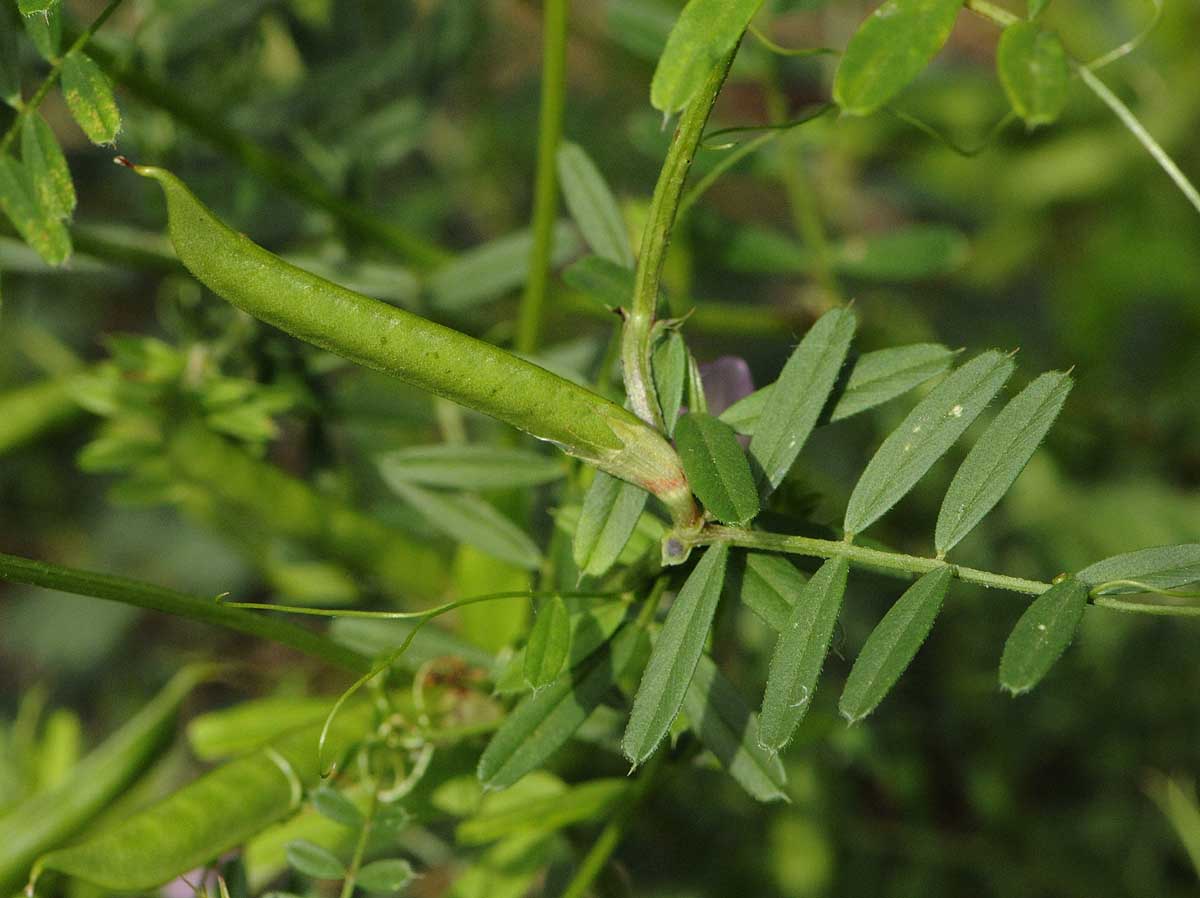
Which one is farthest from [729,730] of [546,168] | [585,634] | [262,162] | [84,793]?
[262,162]

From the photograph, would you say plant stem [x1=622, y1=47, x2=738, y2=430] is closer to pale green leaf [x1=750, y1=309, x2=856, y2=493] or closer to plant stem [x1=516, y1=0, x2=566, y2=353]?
pale green leaf [x1=750, y1=309, x2=856, y2=493]

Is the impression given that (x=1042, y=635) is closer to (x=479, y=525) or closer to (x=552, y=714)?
(x=552, y=714)

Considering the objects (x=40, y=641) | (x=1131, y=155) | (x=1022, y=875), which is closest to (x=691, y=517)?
(x=1022, y=875)

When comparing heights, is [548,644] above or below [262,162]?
below

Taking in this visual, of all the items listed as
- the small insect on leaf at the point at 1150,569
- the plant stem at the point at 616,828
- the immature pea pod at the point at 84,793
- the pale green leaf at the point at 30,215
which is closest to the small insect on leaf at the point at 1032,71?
the small insect on leaf at the point at 1150,569

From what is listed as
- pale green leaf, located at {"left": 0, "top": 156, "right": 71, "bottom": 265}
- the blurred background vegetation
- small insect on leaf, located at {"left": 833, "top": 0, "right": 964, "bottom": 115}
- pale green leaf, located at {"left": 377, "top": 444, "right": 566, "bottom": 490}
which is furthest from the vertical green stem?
pale green leaf, located at {"left": 0, "top": 156, "right": 71, "bottom": 265}

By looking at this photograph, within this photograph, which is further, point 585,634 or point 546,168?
point 546,168
